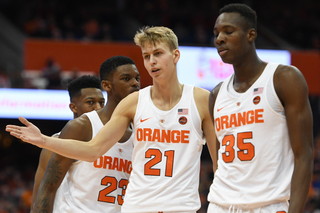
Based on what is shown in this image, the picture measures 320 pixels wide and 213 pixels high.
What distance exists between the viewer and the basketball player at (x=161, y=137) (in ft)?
11.6

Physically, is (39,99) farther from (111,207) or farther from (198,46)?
(111,207)

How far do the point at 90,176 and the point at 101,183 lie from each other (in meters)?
0.13

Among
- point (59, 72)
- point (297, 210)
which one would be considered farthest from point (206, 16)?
point (297, 210)

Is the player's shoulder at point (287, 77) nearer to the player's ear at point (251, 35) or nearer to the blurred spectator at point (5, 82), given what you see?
the player's ear at point (251, 35)

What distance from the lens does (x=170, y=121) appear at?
372 centimetres

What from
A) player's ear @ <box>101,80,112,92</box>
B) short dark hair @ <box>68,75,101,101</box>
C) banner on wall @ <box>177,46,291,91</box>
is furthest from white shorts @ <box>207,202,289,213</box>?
banner on wall @ <box>177,46,291,91</box>

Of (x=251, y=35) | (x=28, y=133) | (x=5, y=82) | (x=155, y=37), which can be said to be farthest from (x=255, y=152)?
(x=5, y=82)

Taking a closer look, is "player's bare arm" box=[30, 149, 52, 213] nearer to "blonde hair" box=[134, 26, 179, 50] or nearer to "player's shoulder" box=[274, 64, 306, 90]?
"blonde hair" box=[134, 26, 179, 50]

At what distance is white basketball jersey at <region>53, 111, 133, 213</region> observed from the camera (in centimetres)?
427

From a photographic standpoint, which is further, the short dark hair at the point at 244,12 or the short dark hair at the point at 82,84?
the short dark hair at the point at 82,84

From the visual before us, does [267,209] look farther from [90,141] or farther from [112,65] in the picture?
[112,65]

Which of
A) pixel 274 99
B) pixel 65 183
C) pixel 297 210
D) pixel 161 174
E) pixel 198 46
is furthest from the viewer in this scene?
pixel 198 46

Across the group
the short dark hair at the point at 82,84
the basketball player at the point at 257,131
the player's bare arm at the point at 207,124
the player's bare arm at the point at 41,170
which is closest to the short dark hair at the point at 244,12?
the basketball player at the point at 257,131

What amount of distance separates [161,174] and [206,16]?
17.3 meters
